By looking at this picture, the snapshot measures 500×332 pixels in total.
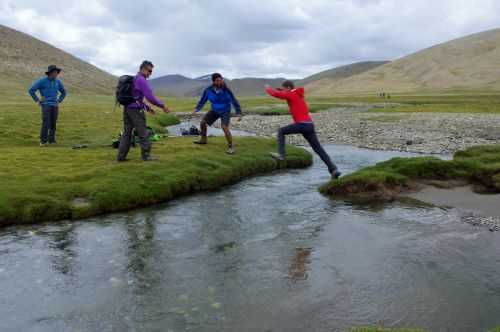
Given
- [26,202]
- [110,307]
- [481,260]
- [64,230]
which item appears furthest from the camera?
[26,202]

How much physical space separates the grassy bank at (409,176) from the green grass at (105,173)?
16.9ft

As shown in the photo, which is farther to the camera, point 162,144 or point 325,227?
point 162,144

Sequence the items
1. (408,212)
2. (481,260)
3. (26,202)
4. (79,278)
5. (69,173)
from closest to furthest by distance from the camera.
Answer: (79,278) → (481,260) → (26,202) → (408,212) → (69,173)

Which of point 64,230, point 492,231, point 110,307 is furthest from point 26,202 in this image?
point 492,231

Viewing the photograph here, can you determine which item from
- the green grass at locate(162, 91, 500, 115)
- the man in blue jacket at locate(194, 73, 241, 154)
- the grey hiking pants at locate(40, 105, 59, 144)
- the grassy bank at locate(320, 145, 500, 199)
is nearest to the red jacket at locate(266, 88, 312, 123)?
the grassy bank at locate(320, 145, 500, 199)

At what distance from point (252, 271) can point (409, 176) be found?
453 inches

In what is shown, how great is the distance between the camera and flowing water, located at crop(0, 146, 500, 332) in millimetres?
8273

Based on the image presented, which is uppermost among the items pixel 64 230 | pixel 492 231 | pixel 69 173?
pixel 69 173

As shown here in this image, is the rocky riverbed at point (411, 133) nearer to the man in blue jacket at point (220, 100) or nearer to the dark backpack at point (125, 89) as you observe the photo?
the man in blue jacket at point (220, 100)

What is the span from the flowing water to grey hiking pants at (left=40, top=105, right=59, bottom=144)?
11.4 m

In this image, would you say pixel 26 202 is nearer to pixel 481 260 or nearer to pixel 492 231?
pixel 481 260

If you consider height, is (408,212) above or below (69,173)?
below

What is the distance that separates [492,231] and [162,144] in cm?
1689

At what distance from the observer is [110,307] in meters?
8.63
